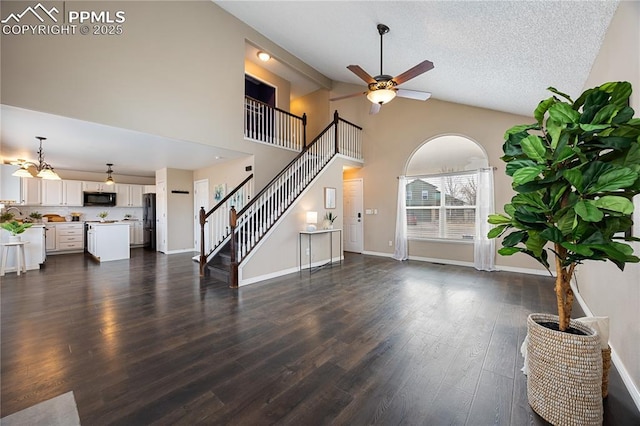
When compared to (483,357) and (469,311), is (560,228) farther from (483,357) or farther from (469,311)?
(469,311)

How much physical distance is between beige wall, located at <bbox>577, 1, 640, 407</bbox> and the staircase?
434 cm

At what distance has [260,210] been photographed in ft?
15.8

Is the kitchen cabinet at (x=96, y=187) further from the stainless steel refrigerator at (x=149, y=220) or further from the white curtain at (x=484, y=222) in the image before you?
the white curtain at (x=484, y=222)

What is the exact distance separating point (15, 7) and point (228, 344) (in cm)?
480

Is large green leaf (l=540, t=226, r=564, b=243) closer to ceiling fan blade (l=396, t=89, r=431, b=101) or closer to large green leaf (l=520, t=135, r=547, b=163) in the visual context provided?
large green leaf (l=520, t=135, r=547, b=163)

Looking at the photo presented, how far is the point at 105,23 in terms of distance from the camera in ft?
12.3

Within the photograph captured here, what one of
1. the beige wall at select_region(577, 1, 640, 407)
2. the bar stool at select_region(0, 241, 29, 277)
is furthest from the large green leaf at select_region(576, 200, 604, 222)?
the bar stool at select_region(0, 241, 29, 277)

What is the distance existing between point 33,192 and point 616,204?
36.6 feet

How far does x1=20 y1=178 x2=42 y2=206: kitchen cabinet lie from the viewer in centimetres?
703

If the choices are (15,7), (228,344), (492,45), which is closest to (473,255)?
(492,45)

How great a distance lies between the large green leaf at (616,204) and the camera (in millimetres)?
1158

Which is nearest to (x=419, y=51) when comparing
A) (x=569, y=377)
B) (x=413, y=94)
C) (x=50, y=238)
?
(x=413, y=94)

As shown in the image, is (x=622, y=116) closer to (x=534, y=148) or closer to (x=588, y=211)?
(x=534, y=148)

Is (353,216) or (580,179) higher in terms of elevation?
(580,179)
